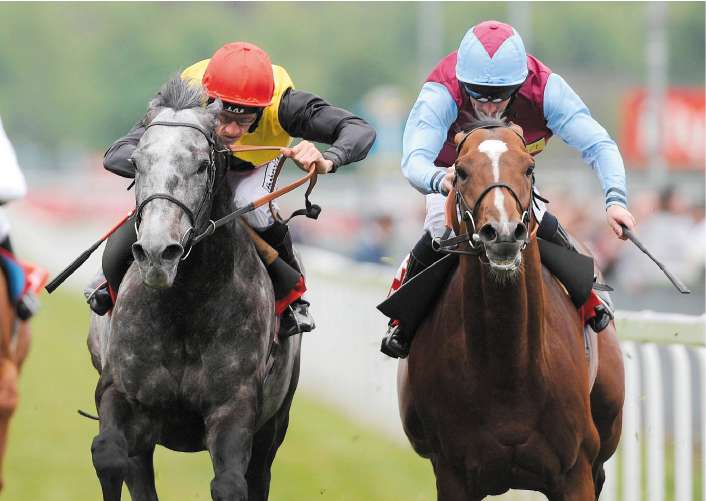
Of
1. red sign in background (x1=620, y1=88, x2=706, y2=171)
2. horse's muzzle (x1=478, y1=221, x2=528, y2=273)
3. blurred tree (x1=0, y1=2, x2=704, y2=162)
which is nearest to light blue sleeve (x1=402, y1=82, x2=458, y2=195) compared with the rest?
horse's muzzle (x1=478, y1=221, x2=528, y2=273)

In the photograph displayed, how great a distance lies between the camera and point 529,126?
643 centimetres

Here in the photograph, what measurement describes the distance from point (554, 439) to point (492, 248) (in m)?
1.11

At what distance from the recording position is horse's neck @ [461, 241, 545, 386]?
556 cm

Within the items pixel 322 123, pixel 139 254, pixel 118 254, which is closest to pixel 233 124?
pixel 322 123

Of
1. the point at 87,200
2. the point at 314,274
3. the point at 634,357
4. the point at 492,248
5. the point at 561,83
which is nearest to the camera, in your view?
the point at 492,248

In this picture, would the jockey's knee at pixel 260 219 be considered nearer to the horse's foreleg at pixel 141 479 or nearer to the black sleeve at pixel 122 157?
the black sleeve at pixel 122 157

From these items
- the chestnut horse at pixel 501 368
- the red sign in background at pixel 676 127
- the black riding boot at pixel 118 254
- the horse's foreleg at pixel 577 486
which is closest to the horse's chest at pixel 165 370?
the black riding boot at pixel 118 254

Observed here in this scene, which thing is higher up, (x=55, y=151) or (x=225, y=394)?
(x=225, y=394)

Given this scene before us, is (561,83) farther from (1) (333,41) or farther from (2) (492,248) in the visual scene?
(1) (333,41)

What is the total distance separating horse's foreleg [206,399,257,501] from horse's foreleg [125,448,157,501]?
51 cm

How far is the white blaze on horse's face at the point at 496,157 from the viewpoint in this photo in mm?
5086

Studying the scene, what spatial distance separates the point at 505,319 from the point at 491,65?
111cm

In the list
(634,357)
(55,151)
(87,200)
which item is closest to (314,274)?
(634,357)

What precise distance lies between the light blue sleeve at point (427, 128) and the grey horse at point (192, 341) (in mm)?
794
